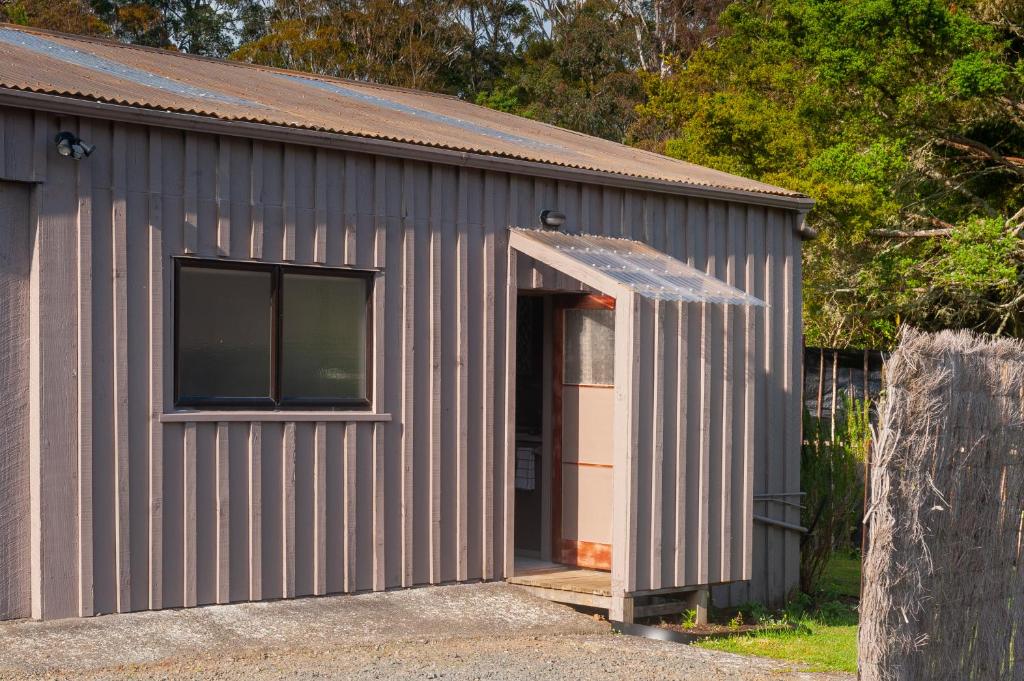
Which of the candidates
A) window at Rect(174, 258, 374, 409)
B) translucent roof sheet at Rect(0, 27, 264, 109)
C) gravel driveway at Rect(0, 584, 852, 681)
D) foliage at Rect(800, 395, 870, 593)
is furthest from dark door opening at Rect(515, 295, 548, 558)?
translucent roof sheet at Rect(0, 27, 264, 109)

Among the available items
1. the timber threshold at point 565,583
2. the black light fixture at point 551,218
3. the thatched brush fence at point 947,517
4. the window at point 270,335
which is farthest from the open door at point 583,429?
the thatched brush fence at point 947,517

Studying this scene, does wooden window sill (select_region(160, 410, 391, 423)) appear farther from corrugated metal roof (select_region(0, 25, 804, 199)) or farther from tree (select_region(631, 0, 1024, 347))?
tree (select_region(631, 0, 1024, 347))

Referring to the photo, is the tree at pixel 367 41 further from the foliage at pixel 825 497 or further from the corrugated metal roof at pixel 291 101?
the foliage at pixel 825 497

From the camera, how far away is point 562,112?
3328 centimetres

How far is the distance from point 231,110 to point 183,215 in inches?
31.5

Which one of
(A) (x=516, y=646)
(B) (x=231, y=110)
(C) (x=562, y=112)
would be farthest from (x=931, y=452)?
(C) (x=562, y=112)

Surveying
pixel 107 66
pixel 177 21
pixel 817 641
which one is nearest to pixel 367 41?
pixel 177 21

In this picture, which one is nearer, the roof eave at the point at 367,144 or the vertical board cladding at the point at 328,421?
the roof eave at the point at 367,144

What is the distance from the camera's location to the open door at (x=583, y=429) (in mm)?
9797

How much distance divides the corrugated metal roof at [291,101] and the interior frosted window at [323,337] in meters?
1.02

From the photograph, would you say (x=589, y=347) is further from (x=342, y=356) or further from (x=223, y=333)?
(x=223, y=333)

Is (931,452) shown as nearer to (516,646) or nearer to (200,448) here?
(516,646)

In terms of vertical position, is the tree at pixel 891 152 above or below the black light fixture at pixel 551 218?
above

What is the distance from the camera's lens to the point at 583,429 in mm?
9922
